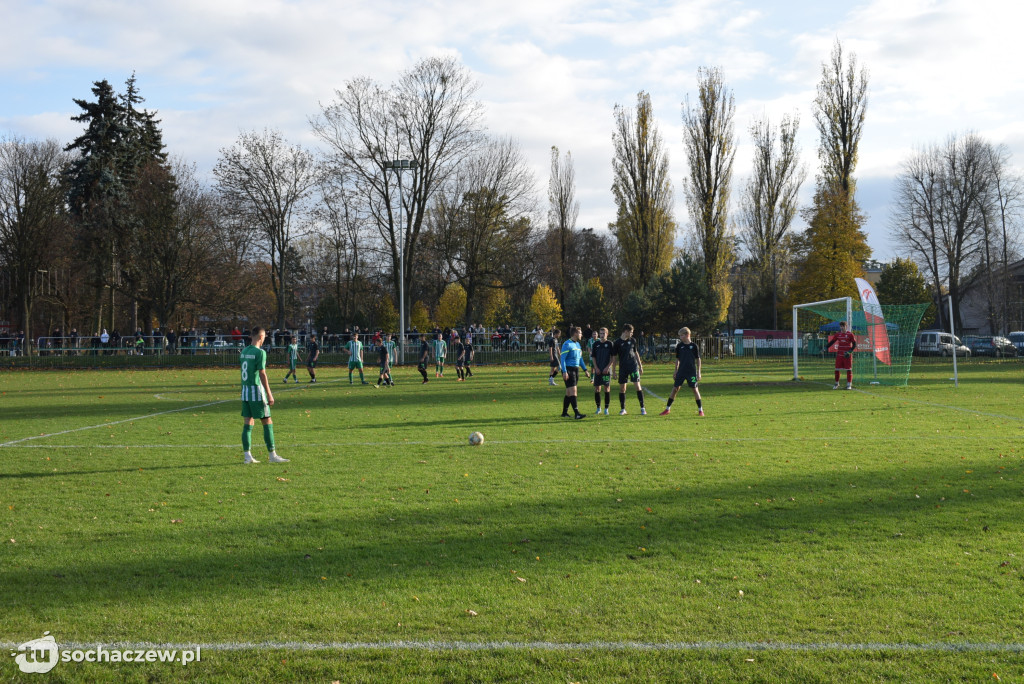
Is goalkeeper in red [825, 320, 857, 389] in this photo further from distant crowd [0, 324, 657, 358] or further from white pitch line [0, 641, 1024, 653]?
white pitch line [0, 641, 1024, 653]

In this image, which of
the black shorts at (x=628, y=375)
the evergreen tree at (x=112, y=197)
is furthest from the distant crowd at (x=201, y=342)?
the black shorts at (x=628, y=375)

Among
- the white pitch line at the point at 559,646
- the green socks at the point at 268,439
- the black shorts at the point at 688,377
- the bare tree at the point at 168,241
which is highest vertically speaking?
the bare tree at the point at 168,241

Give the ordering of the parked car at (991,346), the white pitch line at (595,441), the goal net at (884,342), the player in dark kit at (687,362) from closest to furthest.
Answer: the white pitch line at (595,441), the player in dark kit at (687,362), the goal net at (884,342), the parked car at (991,346)

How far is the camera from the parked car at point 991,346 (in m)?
49.1

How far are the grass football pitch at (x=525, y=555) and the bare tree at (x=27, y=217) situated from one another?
40.8m

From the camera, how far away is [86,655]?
13.4ft

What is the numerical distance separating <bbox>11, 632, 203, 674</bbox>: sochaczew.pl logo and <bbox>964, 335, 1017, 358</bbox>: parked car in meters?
56.8

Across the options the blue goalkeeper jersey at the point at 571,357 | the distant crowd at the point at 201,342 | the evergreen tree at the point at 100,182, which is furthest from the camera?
the evergreen tree at the point at 100,182

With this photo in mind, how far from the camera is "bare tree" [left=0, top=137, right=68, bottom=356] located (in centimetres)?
4600

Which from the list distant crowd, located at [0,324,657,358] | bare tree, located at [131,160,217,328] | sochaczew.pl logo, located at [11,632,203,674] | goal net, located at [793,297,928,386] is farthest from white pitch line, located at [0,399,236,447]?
bare tree, located at [131,160,217,328]

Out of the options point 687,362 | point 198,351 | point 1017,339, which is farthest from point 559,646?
point 1017,339

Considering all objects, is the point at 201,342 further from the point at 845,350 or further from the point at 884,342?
the point at 884,342

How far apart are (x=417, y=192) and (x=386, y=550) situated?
42.6 meters

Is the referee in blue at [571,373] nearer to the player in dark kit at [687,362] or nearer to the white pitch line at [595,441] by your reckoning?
the player in dark kit at [687,362]
